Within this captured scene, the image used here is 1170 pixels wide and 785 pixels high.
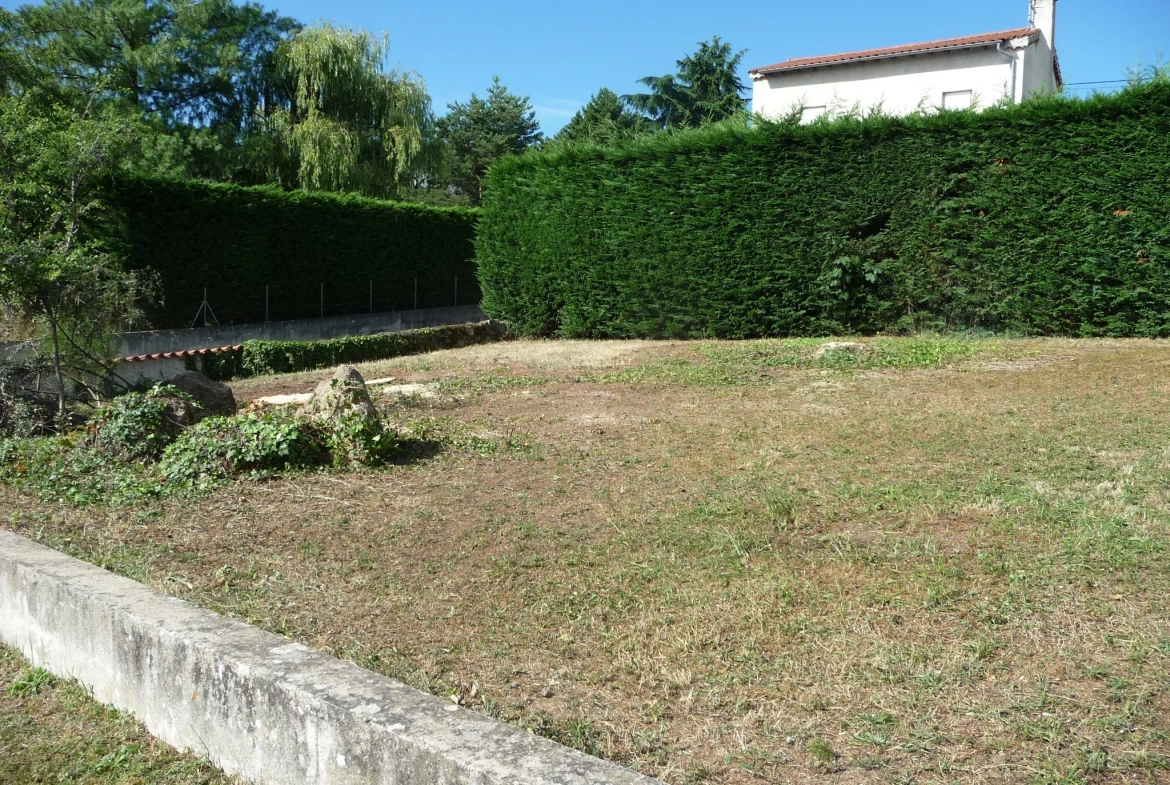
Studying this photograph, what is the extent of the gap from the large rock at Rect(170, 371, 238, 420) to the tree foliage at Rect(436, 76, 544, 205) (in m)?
38.0

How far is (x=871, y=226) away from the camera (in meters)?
12.4

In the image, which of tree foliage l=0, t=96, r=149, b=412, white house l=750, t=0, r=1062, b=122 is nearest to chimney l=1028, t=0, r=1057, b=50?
white house l=750, t=0, r=1062, b=122

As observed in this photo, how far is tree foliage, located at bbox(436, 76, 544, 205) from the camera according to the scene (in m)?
45.5

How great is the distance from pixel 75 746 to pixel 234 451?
3117 mm

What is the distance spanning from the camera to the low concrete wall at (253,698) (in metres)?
2.34

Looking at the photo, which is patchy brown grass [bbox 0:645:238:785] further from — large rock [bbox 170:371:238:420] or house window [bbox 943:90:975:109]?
house window [bbox 943:90:975:109]

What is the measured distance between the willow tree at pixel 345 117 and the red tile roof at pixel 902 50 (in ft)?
32.5

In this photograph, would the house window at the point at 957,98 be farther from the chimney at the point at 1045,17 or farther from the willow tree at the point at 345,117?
the willow tree at the point at 345,117

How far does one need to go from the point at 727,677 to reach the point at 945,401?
5.32 metres

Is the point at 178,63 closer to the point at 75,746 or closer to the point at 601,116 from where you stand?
the point at 601,116

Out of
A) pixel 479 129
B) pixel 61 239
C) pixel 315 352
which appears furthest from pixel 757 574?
pixel 479 129

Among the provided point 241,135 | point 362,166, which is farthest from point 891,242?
point 241,135

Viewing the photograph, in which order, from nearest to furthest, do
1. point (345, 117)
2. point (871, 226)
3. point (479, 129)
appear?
point (871, 226) → point (345, 117) → point (479, 129)

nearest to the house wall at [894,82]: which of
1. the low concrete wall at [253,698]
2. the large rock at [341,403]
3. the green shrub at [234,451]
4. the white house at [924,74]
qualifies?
the white house at [924,74]
